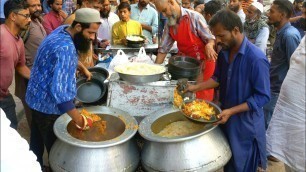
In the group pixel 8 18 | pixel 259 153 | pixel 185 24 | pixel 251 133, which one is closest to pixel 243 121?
pixel 251 133

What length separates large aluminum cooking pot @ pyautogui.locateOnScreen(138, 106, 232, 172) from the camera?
2539mm

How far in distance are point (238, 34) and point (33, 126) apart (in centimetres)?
244

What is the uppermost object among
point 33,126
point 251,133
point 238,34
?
point 238,34

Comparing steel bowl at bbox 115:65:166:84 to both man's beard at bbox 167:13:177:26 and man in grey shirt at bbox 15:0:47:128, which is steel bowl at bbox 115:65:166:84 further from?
man in grey shirt at bbox 15:0:47:128

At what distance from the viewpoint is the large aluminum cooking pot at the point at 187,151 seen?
254cm

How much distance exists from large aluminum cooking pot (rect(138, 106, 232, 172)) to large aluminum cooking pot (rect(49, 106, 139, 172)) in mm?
134

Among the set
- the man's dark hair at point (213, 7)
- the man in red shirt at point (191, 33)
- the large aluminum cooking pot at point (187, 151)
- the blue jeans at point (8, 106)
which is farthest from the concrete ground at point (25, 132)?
the man's dark hair at point (213, 7)

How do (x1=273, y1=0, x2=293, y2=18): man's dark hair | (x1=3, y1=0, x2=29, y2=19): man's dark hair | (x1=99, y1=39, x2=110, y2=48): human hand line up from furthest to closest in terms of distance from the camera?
(x1=99, y1=39, x2=110, y2=48): human hand < (x1=273, y1=0, x2=293, y2=18): man's dark hair < (x1=3, y1=0, x2=29, y2=19): man's dark hair

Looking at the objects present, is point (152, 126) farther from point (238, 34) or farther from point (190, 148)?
point (238, 34)

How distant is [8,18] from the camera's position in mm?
3424

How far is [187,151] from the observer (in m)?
2.54

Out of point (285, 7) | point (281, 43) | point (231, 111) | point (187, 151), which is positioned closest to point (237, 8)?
point (285, 7)

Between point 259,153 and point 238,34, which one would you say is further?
point 259,153

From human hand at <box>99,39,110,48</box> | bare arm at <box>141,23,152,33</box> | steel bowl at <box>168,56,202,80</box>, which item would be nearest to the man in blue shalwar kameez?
steel bowl at <box>168,56,202,80</box>
